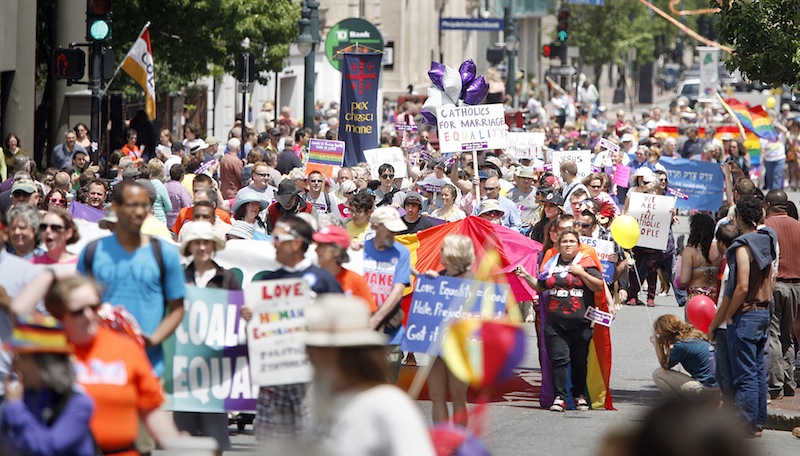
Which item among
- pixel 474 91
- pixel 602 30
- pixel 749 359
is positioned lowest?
pixel 749 359

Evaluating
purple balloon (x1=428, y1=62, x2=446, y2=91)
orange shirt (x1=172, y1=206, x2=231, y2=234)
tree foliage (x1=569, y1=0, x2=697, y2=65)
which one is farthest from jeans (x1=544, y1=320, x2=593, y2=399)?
tree foliage (x1=569, y1=0, x2=697, y2=65)

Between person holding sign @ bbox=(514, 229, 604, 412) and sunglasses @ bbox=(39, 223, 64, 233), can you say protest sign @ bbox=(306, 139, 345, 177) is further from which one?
sunglasses @ bbox=(39, 223, 64, 233)

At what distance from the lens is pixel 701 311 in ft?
38.7

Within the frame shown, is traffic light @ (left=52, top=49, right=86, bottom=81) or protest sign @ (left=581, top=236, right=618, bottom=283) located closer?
protest sign @ (left=581, top=236, right=618, bottom=283)

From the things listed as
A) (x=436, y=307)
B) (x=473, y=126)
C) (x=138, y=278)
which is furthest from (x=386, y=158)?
(x=138, y=278)

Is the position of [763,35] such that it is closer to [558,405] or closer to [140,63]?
[558,405]

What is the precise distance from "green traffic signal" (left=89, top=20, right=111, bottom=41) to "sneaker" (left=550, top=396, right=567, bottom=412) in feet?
26.8

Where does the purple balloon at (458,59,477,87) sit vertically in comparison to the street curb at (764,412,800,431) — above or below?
above

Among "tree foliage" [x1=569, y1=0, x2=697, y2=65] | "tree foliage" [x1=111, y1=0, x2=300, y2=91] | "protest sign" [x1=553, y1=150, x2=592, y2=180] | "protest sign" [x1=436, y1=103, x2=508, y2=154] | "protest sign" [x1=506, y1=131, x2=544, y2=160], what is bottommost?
"protest sign" [x1=553, y1=150, x2=592, y2=180]

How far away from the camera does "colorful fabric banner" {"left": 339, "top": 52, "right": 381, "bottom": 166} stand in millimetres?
21688

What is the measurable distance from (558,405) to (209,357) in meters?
4.26

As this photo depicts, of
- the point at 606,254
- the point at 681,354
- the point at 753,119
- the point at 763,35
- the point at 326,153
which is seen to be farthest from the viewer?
the point at 753,119

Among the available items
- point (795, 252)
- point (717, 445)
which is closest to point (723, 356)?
point (795, 252)

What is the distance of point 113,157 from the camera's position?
20.6 metres
